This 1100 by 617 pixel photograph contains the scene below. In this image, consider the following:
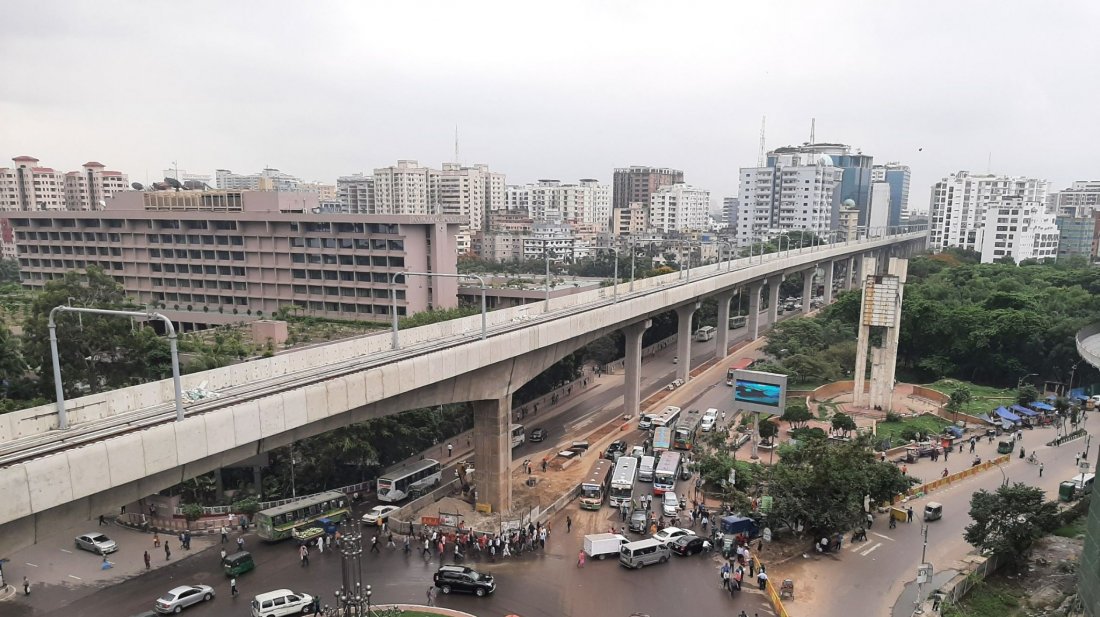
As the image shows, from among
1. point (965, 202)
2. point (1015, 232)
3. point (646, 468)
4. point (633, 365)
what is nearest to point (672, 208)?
point (965, 202)

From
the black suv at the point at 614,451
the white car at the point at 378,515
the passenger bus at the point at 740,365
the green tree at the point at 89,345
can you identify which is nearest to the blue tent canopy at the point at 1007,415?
the passenger bus at the point at 740,365

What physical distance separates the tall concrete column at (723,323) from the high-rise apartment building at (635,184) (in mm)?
133853

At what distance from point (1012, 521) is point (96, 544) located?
3435 cm

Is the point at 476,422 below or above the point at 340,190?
below

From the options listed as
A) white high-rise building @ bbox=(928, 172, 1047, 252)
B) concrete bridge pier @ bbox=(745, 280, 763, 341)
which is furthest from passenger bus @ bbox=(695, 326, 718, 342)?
white high-rise building @ bbox=(928, 172, 1047, 252)

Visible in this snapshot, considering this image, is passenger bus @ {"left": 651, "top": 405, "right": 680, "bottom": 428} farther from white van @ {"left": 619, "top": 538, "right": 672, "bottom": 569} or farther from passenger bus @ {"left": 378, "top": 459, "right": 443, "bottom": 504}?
white van @ {"left": 619, "top": 538, "right": 672, "bottom": 569}

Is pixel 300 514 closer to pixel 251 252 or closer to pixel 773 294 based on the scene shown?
pixel 251 252

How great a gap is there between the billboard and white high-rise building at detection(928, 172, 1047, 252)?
386ft

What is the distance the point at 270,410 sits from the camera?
1891 cm

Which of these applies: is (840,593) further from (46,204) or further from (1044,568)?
(46,204)

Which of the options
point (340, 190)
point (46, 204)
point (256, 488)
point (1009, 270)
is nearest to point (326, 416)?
point (256, 488)

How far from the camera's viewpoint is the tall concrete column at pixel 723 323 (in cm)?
6191

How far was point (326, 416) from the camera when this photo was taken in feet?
68.1

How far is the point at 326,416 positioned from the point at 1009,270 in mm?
93098
